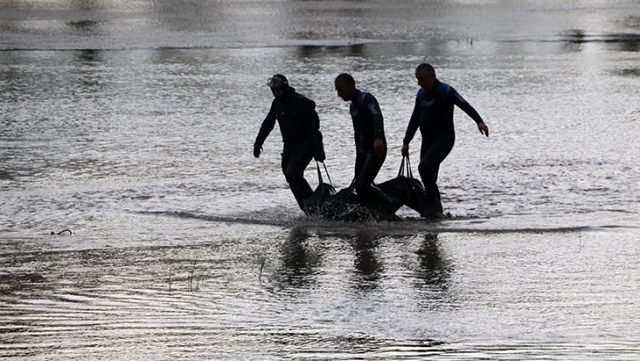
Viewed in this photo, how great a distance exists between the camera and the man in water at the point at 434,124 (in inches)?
535

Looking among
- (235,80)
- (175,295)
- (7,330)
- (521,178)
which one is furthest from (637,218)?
(235,80)

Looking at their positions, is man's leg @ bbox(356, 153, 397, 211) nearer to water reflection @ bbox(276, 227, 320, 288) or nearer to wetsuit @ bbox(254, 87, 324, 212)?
wetsuit @ bbox(254, 87, 324, 212)

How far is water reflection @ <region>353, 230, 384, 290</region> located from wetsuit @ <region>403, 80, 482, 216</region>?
1.03 meters

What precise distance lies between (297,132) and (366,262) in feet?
8.91

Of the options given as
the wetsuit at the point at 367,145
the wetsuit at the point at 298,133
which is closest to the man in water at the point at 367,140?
the wetsuit at the point at 367,145

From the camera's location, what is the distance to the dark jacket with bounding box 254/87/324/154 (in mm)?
13719

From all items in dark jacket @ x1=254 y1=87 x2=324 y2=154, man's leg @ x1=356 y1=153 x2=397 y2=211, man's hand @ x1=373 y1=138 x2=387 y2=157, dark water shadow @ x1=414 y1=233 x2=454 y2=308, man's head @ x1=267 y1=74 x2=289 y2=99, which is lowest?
dark water shadow @ x1=414 y1=233 x2=454 y2=308

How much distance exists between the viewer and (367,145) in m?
13.6

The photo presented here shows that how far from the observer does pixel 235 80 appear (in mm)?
27344

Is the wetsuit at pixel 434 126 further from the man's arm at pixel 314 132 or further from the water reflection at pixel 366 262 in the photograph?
the water reflection at pixel 366 262

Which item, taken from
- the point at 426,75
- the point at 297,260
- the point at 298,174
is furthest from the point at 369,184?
the point at 297,260

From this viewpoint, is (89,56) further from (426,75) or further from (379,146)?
(379,146)

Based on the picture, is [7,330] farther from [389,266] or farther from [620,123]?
[620,123]

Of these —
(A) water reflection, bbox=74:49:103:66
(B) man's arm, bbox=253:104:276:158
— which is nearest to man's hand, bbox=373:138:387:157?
(B) man's arm, bbox=253:104:276:158
